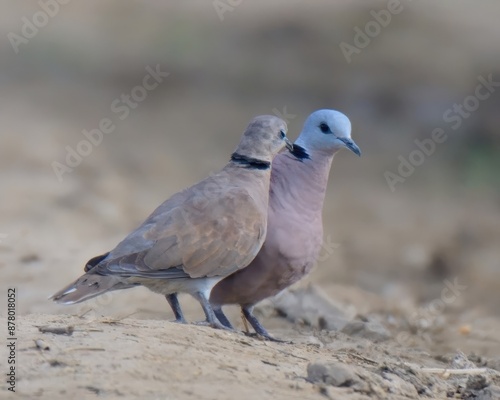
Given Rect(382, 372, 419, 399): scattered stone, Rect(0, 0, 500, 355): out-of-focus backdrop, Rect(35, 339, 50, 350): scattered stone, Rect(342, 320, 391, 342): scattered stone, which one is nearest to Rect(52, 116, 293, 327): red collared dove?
Rect(35, 339, 50, 350): scattered stone

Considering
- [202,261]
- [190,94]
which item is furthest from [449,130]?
[202,261]

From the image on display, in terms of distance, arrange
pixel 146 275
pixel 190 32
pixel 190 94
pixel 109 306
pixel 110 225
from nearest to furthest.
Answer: pixel 146 275 < pixel 109 306 < pixel 110 225 < pixel 190 94 < pixel 190 32

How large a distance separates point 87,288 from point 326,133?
160 cm

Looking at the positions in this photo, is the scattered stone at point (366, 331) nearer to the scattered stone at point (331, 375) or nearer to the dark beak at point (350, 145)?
the dark beak at point (350, 145)

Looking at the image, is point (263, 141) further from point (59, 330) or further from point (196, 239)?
point (59, 330)

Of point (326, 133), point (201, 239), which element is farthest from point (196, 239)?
point (326, 133)

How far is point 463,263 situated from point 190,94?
568 cm

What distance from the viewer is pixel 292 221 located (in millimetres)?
6590

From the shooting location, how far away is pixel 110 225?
10891 millimetres

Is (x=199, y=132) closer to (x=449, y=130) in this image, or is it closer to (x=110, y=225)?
(x=449, y=130)

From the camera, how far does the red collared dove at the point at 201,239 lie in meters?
6.06

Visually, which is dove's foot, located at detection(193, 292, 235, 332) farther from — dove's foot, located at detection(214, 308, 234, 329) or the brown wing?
dove's foot, located at detection(214, 308, 234, 329)

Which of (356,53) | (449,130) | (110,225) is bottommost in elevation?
(110,225)

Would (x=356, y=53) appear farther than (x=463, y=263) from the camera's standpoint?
Yes
